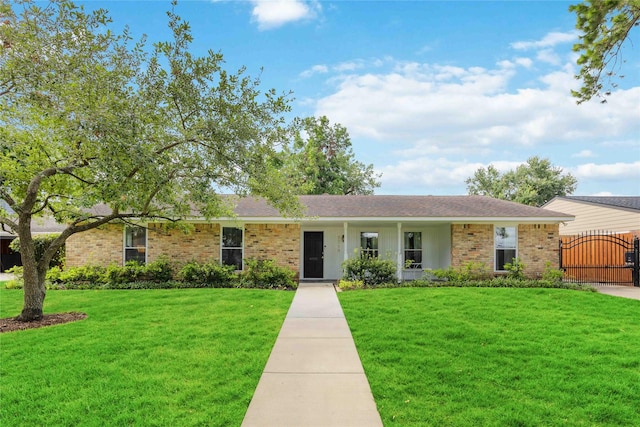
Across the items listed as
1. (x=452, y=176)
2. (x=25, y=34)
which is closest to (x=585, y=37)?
(x=25, y=34)

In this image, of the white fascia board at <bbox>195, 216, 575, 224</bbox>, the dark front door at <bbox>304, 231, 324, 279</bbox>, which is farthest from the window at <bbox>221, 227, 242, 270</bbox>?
the dark front door at <bbox>304, 231, 324, 279</bbox>

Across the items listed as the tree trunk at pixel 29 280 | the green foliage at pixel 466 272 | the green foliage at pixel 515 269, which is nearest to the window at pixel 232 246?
the tree trunk at pixel 29 280

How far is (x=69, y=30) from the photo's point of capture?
6535mm

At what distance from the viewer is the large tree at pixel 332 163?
30.0 m

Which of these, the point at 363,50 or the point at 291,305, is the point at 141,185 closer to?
the point at 291,305

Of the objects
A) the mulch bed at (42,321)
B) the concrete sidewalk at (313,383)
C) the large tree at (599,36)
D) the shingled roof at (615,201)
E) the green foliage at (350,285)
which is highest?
the large tree at (599,36)

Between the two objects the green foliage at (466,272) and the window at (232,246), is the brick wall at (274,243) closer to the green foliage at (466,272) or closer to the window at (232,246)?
the window at (232,246)

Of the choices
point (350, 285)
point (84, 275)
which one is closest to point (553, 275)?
point (350, 285)

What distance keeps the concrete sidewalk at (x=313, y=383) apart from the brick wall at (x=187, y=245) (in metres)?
→ 7.38

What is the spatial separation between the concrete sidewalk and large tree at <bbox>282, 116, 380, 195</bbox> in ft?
74.5

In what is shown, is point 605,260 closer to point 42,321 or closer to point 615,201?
point 615,201

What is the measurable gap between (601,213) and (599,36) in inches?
579

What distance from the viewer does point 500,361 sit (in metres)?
5.52

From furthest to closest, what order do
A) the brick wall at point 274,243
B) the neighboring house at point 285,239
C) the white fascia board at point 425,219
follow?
1. the brick wall at point 274,243
2. the neighboring house at point 285,239
3. the white fascia board at point 425,219
